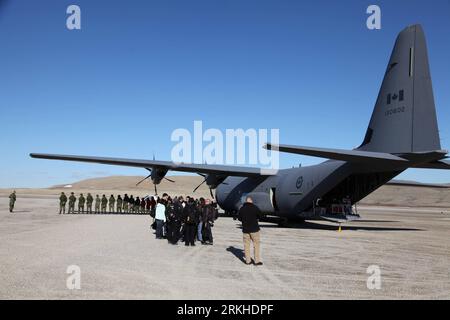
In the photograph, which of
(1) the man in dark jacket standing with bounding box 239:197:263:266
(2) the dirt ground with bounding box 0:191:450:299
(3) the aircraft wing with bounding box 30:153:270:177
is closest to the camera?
(2) the dirt ground with bounding box 0:191:450:299

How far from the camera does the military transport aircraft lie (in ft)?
54.3

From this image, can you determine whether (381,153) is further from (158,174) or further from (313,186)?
(158,174)

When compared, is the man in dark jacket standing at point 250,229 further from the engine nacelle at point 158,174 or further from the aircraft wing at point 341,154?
the engine nacelle at point 158,174

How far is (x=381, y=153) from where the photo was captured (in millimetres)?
17719

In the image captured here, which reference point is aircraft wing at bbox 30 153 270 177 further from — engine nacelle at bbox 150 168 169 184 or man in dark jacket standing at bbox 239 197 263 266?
man in dark jacket standing at bbox 239 197 263 266

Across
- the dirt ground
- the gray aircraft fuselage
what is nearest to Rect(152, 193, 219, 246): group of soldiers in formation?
the dirt ground

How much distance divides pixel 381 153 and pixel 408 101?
2.33 metres

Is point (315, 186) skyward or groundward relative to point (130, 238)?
skyward

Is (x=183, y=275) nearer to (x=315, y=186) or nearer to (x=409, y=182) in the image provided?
(x=315, y=186)

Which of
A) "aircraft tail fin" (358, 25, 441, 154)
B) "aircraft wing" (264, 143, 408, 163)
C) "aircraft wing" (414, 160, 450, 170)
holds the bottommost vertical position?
"aircraft wing" (414, 160, 450, 170)

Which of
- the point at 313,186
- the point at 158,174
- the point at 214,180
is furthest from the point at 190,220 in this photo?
the point at 214,180
